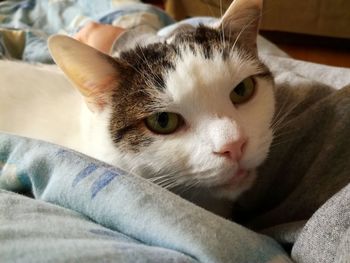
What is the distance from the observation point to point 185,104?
611 millimetres

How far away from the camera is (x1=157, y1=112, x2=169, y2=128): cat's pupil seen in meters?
0.63

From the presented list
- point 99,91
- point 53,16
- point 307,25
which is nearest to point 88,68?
point 99,91

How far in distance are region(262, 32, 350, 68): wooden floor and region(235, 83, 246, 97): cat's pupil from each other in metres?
1.62

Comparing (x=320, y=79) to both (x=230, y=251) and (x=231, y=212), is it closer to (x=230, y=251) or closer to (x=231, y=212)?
(x=231, y=212)

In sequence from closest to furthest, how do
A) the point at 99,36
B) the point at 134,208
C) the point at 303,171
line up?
the point at 134,208
the point at 303,171
the point at 99,36

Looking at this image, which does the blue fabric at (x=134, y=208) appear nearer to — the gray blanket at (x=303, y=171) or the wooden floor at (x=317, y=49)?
the gray blanket at (x=303, y=171)

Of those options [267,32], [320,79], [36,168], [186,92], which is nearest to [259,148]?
[186,92]

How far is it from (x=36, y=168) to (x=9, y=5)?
1.38m

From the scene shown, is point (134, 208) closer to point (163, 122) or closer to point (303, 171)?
point (163, 122)

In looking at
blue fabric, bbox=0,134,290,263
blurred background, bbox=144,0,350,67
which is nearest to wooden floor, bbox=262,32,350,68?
blurred background, bbox=144,0,350,67

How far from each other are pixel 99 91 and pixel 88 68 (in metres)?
0.05

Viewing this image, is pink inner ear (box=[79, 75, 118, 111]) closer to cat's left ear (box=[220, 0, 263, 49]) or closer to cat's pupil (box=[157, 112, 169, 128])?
cat's pupil (box=[157, 112, 169, 128])

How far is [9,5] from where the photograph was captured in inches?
69.3

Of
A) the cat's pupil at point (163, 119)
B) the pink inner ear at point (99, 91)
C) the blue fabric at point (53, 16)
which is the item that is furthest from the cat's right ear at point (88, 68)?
the blue fabric at point (53, 16)
